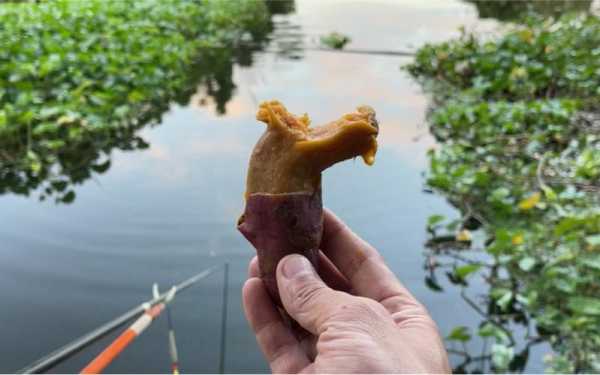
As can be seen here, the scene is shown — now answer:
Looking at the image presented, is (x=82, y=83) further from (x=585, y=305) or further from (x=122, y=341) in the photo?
(x=585, y=305)

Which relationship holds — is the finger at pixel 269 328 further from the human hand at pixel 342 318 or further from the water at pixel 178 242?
the water at pixel 178 242

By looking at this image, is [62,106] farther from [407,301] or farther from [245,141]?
[407,301]

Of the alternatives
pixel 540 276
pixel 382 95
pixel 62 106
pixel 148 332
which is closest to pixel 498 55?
pixel 382 95

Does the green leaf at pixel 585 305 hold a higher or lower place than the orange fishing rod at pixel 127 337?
higher

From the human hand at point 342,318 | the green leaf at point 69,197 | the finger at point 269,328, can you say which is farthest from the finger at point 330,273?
the green leaf at point 69,197

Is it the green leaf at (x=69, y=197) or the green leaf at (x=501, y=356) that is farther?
the green leaf at (x=69, y=197)

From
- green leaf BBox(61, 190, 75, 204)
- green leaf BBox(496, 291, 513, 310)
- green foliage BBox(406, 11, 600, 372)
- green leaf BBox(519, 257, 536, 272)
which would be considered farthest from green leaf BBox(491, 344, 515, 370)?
green leaf BBox(61, 190, 75, 204)
